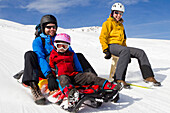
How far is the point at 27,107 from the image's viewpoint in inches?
103

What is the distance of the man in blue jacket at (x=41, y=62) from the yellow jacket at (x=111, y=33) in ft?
4.39

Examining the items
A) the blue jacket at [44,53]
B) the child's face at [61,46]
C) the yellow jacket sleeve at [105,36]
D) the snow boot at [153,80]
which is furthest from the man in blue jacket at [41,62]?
the snow boot at [153,80]

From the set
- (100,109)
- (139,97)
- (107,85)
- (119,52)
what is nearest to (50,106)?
(100,109)

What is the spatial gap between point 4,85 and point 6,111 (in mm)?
964

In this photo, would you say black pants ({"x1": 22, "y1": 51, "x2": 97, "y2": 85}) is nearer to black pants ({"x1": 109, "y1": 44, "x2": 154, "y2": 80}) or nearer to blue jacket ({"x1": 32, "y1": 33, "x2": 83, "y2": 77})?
blue jacket ({"x1": 32, "y1": 33, "x2": 83, "y2": 77})

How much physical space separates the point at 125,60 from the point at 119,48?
0.35m

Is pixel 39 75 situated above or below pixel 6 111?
above

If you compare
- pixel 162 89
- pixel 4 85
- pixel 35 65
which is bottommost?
pixel 162 89

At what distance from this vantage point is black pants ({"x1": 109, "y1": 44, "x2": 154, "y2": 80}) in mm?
4090

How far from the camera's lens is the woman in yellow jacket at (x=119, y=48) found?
4133mm

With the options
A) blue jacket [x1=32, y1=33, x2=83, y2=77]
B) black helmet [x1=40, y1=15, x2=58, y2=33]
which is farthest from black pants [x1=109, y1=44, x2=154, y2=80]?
black helmet [x1=40, y1=15, x2=58, y2=33]

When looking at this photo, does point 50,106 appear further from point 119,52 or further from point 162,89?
point 162,89

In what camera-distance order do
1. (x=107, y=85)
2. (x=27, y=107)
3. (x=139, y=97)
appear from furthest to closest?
(x=139, y=97) → (x=107, y=85) → (x=27, y=107)

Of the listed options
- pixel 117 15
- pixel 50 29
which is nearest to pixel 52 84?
pixel 50 29
